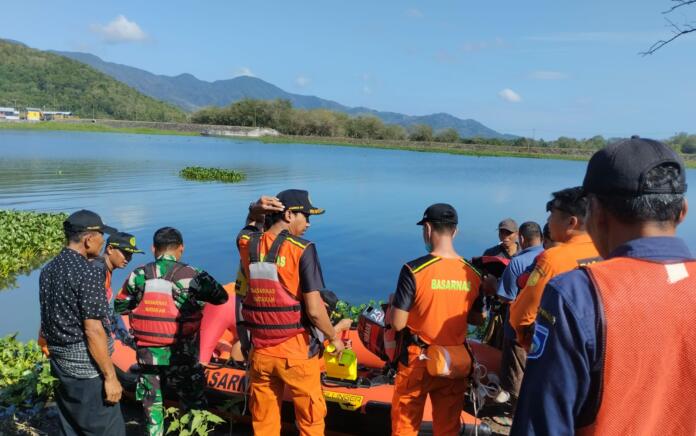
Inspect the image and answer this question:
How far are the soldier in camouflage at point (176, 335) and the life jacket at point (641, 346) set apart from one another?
291 centimetres

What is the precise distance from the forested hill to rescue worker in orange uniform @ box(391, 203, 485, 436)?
127 m

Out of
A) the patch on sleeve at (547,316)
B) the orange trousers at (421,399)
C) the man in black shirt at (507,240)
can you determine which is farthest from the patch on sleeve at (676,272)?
the man in black shirt at (507,240)

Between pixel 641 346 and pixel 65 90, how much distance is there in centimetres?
16019

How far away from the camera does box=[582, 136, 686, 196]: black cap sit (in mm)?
1271

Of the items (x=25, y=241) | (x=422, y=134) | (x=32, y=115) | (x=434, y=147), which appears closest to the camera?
(x=25, y=241)

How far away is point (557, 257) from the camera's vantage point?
2908 millimetres

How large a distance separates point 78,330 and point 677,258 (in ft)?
9.97

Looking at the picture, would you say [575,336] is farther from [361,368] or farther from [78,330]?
[361,368]

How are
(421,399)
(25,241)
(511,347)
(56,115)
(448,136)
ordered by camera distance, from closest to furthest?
(421,399), (511,347), (25,241), (448,136), (56,115)

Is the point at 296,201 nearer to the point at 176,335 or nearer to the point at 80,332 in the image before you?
the point at 176,335

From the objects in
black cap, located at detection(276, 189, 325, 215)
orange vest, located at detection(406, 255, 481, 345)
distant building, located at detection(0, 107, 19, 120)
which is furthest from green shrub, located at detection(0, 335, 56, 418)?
distant building, located at detection(0, 107, 19, 120)

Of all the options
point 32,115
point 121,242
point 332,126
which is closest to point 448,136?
point 332,126

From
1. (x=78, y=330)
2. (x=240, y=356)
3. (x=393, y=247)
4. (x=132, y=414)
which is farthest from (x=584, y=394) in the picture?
(x=393, y=247)

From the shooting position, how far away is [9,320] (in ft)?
25.8
